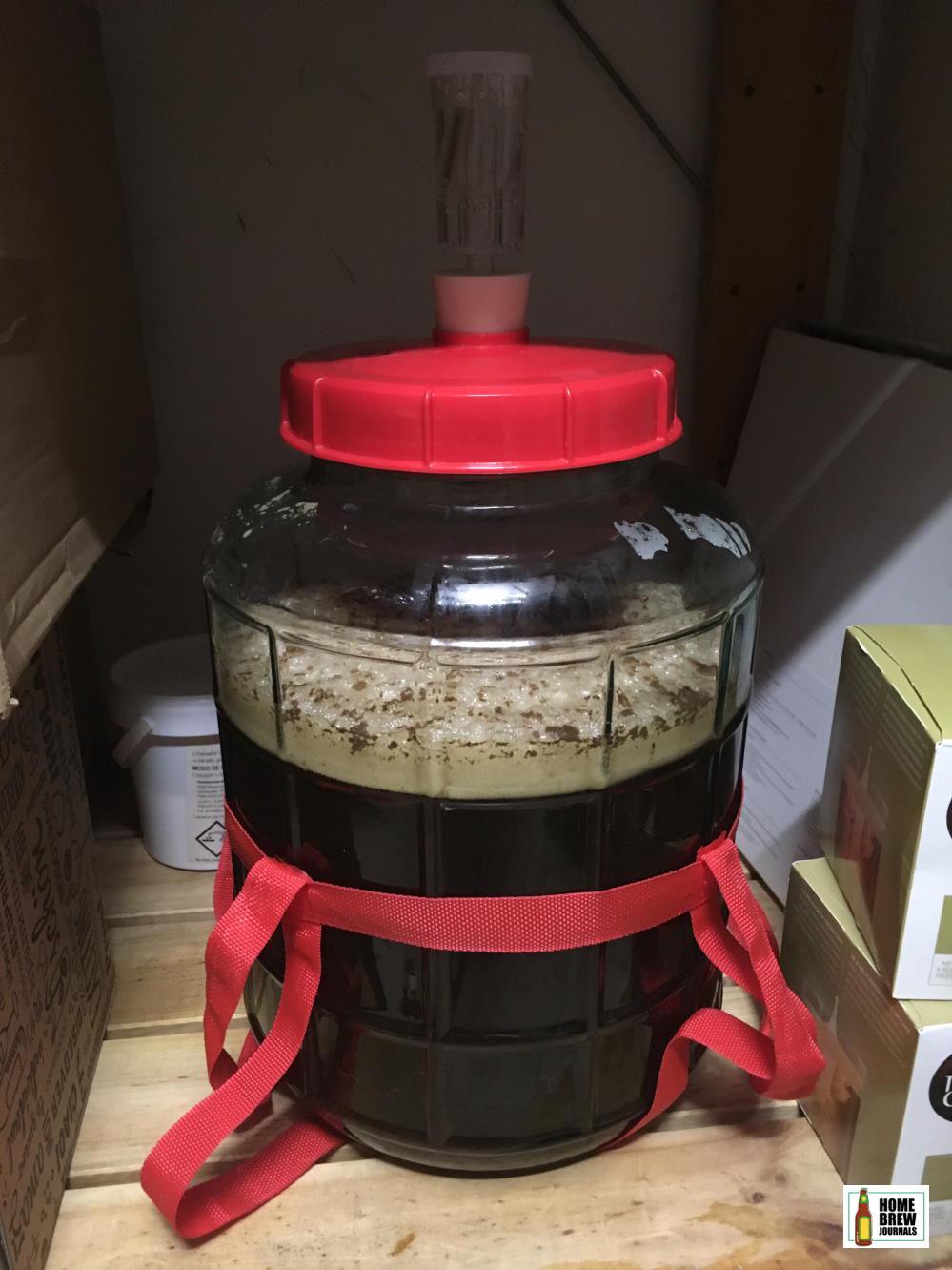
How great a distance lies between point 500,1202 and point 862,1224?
0.71 feet

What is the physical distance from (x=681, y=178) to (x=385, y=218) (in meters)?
0.28

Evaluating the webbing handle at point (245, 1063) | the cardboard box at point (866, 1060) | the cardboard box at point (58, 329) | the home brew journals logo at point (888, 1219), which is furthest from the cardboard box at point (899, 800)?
the cardboard box at point (58, 329)

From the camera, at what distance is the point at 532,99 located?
91 cm

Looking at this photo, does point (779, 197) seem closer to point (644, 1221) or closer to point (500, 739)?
point (500, 739)

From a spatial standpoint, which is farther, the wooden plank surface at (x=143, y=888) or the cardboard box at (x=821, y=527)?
the wooden plank surface at (x=143, y=888)

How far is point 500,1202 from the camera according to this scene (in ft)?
2.10

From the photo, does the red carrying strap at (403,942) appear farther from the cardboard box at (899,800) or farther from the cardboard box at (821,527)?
the cardboard box at (821,527)

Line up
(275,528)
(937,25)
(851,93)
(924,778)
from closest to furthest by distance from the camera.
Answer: (924,778) < (275,528) < (937,25) < (851,93)

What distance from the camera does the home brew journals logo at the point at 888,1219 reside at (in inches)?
23.6

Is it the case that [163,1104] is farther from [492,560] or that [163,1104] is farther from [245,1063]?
[492,560]

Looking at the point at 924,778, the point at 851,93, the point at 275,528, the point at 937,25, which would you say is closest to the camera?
the point at 924,778

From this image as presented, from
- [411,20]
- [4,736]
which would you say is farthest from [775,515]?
[4,736]

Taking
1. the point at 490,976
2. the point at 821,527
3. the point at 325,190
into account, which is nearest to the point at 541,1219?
the point at 490,976

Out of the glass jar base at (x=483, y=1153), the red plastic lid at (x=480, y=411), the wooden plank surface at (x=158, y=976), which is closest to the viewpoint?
the red plastic lid at (x=480, y=411)
